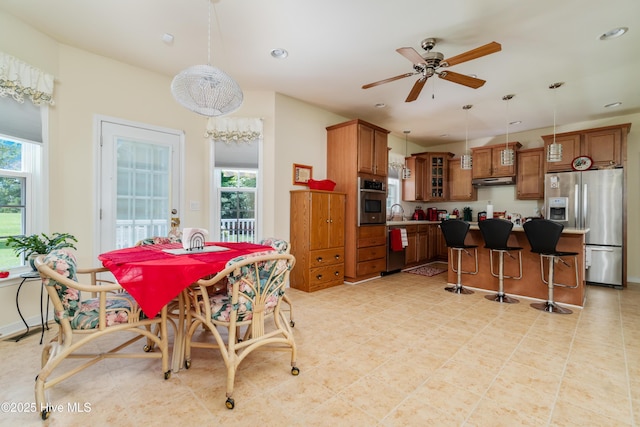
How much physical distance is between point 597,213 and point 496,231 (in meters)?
2.35

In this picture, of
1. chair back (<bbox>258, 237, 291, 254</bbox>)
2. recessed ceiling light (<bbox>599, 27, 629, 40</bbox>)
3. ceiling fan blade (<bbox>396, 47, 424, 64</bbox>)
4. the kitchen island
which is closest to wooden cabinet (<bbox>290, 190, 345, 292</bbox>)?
chair back (<bbox>258, 237, 291, 254</bbox>)

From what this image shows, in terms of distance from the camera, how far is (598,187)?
4.49 metres

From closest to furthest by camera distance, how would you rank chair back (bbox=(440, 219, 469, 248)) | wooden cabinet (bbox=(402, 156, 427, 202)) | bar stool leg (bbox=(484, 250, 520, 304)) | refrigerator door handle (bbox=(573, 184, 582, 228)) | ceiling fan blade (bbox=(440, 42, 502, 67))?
ceiling fan blade (bbox=(440, 42, 502, 67)) → bar stool leg (bbox=(484, 250, 520, 304)) → chair back (bbox=(440, 219, 469, 248)) → refrigerator door handle (bbox=(573, 184, 582, 228)) → wooden cabinet (bbox=(402, 156, 427, 202))

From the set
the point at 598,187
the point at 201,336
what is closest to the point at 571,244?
the point at 598,187

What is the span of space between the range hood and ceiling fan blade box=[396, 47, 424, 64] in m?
4.02

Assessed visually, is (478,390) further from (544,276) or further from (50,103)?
(50,103)

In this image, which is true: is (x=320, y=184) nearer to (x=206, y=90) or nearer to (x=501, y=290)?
(x=206, y=90)

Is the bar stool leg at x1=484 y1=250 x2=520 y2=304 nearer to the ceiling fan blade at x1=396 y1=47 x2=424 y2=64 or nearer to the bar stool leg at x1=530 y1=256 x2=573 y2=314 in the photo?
the bar stool leg at x1=530 y1=256 x2=573 y2=314

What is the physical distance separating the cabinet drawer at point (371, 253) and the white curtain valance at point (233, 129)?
7.64ft

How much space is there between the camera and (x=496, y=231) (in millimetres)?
3533

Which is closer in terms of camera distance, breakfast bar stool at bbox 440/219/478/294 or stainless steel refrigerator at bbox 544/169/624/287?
breakfast bar stool at bbox 440/219/478/294

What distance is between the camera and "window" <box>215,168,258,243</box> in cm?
407

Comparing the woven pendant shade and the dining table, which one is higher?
the woven pendant shade

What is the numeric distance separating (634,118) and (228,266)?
660 centimetres
